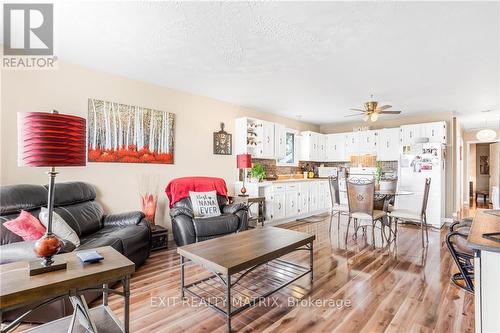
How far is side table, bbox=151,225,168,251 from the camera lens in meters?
3.59

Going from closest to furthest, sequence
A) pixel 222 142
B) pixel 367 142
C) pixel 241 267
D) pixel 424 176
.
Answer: pixel 241 267 → pixel 222 142 → pixel 424 176 → pixel 367 142

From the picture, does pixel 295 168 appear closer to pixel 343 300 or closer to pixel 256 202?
pixel 256 202

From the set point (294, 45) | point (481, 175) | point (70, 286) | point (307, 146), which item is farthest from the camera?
point (481, 175)

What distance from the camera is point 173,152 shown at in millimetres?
4293

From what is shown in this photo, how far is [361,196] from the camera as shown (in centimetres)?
386

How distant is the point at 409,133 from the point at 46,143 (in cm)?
681

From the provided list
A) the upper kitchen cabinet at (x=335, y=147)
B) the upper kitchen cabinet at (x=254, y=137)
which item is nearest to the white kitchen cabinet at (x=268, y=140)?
the upper kitchen cabinet at (x=254, y=137)

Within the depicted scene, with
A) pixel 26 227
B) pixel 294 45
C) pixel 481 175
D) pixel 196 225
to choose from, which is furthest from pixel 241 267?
pixel 481 175

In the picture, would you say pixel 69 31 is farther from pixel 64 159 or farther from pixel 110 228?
pixel 110 228

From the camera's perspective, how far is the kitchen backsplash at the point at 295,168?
617 centimetres

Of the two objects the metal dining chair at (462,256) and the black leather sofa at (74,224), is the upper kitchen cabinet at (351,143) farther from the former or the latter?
the black leather sofa at (74,224)

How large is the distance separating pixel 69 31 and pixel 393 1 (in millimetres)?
2938

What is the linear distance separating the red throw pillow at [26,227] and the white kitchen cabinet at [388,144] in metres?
6.78

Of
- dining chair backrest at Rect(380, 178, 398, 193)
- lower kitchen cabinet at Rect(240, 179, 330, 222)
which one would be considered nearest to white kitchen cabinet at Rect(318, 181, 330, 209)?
lower kitchen cabinet at Rect(240, 179, 330, 222)
